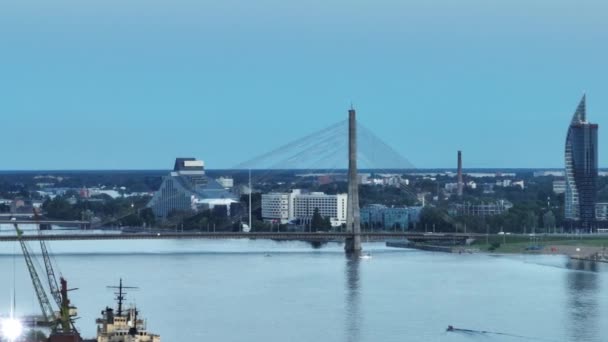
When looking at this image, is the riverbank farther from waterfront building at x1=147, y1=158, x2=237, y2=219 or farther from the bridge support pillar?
waterfront building at x1=147, y1=158, x2=237, y2=219

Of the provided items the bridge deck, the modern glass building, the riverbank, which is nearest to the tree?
the riverbank

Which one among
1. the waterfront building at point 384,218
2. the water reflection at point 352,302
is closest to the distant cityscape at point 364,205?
the waterfront building at point 384,218

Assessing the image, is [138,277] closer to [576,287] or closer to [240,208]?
[576,287]

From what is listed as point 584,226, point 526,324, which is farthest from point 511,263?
point 584,226

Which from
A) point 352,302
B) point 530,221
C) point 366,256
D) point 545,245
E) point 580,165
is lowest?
point 352,302

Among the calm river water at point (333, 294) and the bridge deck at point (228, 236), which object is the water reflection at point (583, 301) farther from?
the bridge deck at point (228, 236)

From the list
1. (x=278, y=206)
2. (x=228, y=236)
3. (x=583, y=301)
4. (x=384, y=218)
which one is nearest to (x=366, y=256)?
(x=228, y=236)

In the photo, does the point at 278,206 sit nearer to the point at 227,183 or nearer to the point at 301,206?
the point at 301,206
